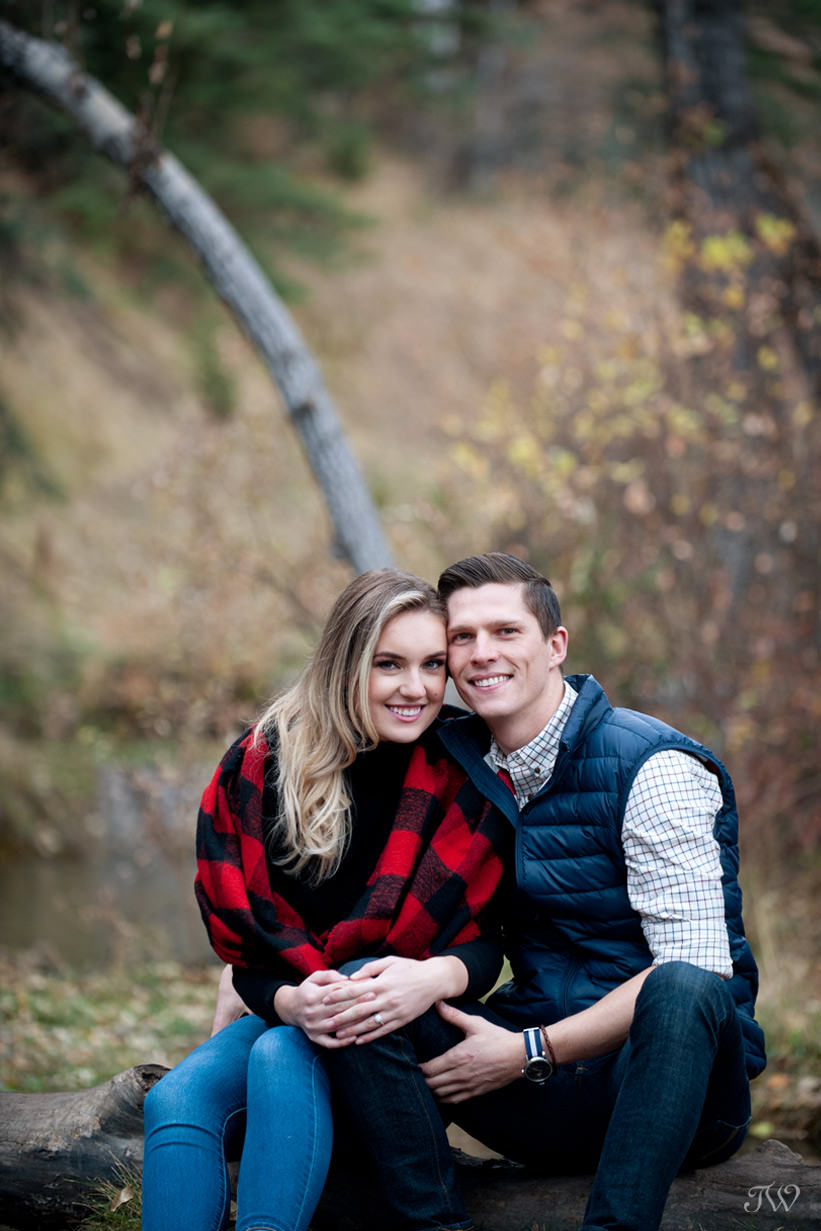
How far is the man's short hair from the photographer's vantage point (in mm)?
2492

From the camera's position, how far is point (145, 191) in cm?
496

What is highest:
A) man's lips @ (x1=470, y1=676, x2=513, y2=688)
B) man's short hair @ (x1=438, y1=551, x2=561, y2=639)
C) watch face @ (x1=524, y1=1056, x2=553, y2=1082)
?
man's short hair @ (x1=438, y1=551, x2=561, y2=639)

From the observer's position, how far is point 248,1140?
2.14 m

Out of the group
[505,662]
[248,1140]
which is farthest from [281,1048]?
[505,662]

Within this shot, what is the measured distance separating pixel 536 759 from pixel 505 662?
21 centimetres

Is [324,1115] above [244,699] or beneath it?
A: beneath

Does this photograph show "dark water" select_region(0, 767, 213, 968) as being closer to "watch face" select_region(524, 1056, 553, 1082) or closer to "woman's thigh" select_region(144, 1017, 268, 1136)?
"woman's thigh" select_region(144, 1017, 268, 1136)

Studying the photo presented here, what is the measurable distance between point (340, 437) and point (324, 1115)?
3.48m

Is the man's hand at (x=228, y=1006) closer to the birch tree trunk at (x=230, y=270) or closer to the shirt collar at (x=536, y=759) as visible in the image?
the shirt collar at (x=536, y=759)

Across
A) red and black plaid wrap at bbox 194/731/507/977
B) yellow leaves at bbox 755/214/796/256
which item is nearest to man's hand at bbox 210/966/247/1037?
red and black plaid wrap at bbox 194/731/507/977

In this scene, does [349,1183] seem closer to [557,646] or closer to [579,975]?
A: [579,975]

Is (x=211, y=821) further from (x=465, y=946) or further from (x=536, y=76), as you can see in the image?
(x=536, y=76)

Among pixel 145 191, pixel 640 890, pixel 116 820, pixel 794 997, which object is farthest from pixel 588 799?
pixel 116 820

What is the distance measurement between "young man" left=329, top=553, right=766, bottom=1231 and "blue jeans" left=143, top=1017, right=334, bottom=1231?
9 cm
